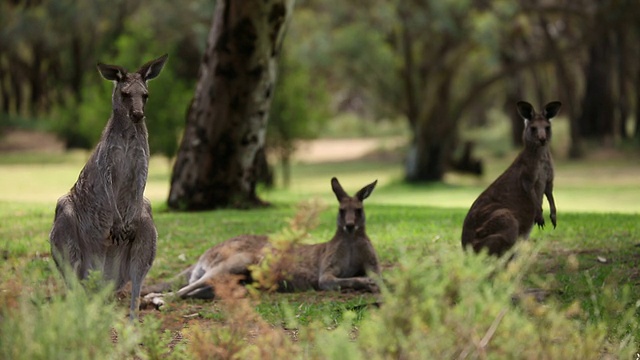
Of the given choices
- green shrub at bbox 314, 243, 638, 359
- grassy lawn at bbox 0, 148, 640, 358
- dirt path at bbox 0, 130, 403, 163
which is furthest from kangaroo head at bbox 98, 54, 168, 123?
dirt path at bbox 0, 130, 403, 163

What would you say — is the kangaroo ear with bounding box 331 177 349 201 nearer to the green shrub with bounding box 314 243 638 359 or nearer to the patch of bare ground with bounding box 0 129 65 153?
the green shrub with bounding box 314 243 638 359

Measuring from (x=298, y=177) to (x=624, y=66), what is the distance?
15107 millimetres

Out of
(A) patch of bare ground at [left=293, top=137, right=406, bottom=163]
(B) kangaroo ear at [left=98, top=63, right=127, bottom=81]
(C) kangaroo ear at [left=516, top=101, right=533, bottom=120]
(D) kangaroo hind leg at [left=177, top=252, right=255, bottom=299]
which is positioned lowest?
(A) patch of bare ground at [left=293, top=137, right=406, bottom=163]

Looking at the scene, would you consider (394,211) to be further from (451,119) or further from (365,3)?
(365,3)

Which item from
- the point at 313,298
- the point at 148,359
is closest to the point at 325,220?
the point at 313,298

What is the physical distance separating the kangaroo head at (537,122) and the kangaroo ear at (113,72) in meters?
3.81

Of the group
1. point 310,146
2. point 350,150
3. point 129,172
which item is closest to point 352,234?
point 129,172

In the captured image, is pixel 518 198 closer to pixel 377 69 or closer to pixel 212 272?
pixel 212 272

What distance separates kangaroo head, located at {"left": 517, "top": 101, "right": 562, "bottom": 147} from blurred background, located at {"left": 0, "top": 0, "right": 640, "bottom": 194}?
19.4 meters

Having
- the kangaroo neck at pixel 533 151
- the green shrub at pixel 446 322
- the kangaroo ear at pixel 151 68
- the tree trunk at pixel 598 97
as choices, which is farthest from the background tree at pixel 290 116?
the green shrub at pixel 446 322

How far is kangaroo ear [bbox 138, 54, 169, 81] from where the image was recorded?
6762 mm

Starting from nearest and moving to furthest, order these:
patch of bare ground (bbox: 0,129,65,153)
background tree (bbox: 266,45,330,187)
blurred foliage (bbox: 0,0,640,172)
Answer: background tree (bbox: 266,45,330,187) < blurred foliage (bbox: 0,0,640,172) < patch of bare ground (bbox: 0,129,65,153)

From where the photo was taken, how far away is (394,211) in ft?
50.4

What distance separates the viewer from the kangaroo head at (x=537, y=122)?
348 inches
